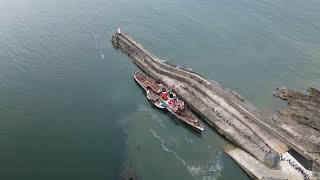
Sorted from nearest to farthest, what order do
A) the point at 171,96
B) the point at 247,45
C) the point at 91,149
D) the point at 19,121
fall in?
the point at 91,149 < the point at 19,121 < the point at 171,96 < the point at 247,45

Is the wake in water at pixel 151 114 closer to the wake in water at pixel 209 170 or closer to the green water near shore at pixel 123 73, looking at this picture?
the green water near shore at pixel 123 73

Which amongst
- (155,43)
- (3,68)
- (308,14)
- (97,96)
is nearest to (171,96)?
(97,96)

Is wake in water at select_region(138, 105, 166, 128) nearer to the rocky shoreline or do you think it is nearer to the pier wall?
the pier wall

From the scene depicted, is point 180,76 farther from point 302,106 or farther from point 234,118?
point 302,106

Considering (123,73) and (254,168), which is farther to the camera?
(123,73)

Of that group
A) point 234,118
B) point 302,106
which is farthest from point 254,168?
point 302,106

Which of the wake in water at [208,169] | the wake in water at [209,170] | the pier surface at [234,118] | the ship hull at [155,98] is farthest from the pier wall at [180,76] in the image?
the wake in water at [209,170]

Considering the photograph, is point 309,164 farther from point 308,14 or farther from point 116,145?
point 308,14

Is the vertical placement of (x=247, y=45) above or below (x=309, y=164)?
above
